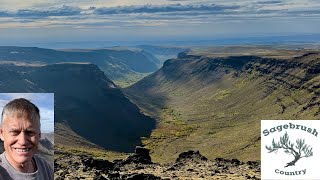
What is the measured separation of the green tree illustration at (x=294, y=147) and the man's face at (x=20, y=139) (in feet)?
65.1

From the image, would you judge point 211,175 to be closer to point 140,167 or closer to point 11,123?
point 140,167

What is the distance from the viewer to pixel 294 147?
29.2 meters

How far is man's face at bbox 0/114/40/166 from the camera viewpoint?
39.1ft

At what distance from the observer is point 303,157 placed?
29391mm

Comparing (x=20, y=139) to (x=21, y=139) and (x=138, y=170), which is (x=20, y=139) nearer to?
(x=21, y=139)

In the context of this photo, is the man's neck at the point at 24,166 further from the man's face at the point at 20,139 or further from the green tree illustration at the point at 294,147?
the green tree illustration at the point at 294,147

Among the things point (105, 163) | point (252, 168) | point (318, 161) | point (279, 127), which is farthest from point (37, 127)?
point (252, 168)

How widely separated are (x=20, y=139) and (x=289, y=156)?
2067 cm

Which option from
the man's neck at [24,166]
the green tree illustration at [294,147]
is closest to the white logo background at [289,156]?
the green tree illustration at [294,147]

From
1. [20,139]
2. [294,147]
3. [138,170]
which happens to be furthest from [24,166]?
[138,170]

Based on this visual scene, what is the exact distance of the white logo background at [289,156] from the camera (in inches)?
1142

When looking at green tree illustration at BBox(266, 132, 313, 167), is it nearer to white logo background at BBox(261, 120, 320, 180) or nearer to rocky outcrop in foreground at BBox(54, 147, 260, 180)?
white logo background at BBox(261, 120, 320, 180)

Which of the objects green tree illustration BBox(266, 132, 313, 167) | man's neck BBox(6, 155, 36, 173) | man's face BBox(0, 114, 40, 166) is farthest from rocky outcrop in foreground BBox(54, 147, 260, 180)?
man's face BBox(0, 114, 40, 166)

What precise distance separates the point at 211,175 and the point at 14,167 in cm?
6508
